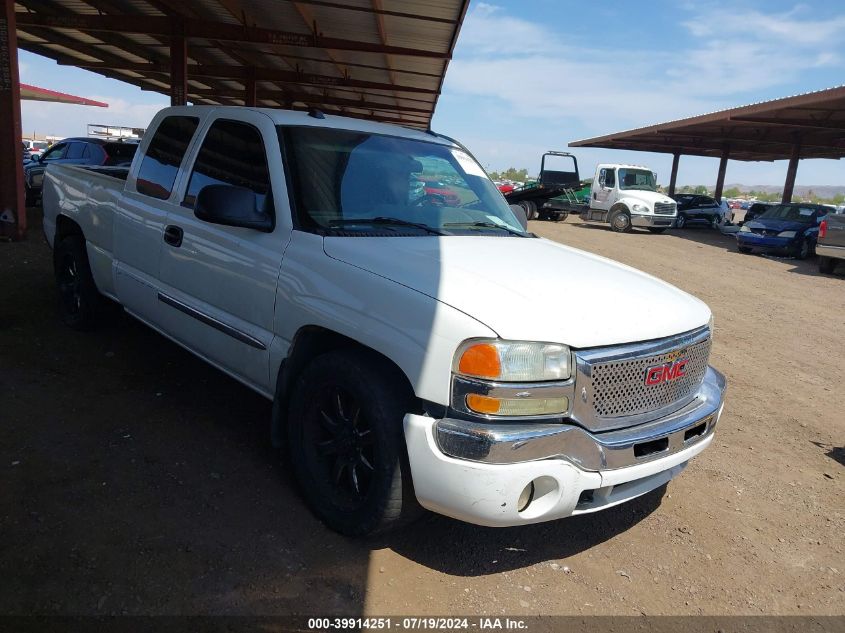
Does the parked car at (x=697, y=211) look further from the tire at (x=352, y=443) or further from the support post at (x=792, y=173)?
the tire at (x=352, y=443)

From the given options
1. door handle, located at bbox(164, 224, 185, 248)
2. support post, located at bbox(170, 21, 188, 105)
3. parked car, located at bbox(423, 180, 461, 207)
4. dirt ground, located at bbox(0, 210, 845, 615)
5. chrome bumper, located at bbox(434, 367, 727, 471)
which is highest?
support post, located at bbox(170, 21, 188, 105)

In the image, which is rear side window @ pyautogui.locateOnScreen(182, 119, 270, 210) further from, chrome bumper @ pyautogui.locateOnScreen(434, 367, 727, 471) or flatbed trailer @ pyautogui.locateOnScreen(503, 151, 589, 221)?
flatbed trailer @ pyautogui.locateOnScreen(503, 151, 589, 221)

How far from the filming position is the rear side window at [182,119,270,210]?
11.5 ft

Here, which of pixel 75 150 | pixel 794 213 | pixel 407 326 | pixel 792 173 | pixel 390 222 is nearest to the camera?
pixel 407 326

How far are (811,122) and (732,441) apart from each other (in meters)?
22.7

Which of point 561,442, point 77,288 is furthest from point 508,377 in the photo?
point 77,288

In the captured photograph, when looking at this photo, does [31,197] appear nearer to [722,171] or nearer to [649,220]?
[649,220]

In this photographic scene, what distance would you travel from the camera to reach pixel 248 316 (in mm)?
3400

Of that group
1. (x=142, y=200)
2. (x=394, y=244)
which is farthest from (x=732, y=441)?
(x=142, y=200)

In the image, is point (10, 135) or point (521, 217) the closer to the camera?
point (521, 217)

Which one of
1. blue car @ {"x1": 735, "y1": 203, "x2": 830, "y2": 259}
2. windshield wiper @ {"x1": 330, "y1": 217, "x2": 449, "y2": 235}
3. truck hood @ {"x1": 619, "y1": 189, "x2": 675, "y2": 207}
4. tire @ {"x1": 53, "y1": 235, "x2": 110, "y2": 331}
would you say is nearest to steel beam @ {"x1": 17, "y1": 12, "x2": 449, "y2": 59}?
tire @ {"x1": 53, "y1": 235, "x2": 110, "y2": 331}

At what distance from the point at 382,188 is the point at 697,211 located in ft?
90.8

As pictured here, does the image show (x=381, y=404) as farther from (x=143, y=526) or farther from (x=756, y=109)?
(x=756, y=109)

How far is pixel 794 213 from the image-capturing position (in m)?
18.6
